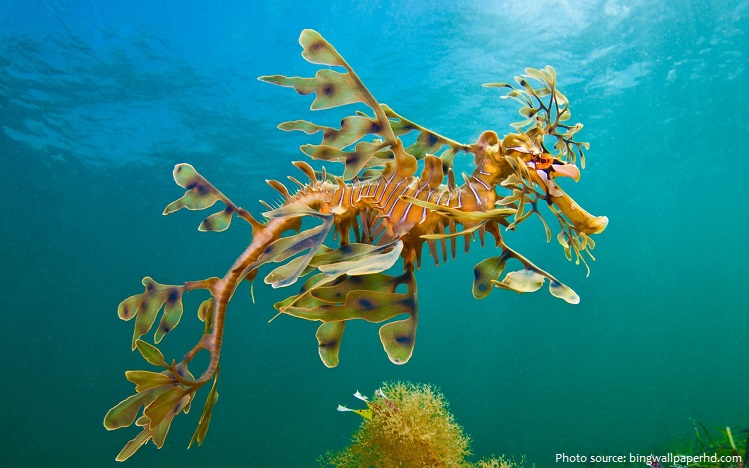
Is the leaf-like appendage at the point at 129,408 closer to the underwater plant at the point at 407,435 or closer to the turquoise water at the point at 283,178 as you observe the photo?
the turquoise water at the point at 283,178

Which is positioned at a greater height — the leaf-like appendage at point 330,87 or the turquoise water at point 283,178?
the turquoise water at point 283,178

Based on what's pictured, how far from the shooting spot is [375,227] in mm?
1530

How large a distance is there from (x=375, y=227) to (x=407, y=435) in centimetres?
166

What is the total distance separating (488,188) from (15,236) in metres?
31.9

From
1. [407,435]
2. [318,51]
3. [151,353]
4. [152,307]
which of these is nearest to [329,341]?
[151,353]

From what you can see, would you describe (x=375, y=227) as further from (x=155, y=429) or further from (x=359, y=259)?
(x=155, y=429)

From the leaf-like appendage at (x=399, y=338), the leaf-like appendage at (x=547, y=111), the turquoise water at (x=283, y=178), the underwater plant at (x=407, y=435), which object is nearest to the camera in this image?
the leaf-like appendage at (x=399, y=338)

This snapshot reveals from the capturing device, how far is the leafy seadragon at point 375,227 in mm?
1280

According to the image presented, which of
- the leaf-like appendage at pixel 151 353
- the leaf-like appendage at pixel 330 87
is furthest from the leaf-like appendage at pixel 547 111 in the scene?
the leaf-like appendage at pixel 151 353

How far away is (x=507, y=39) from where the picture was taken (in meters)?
12.9

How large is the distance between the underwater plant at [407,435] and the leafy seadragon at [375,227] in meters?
1.39

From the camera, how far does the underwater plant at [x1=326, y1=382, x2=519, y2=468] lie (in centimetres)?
265

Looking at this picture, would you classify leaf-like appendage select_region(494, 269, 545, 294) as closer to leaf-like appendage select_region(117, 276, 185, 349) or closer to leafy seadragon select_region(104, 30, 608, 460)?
leafy seadragon select_region(104, 30, 608, 460)

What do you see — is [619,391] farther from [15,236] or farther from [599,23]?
[15,236]
